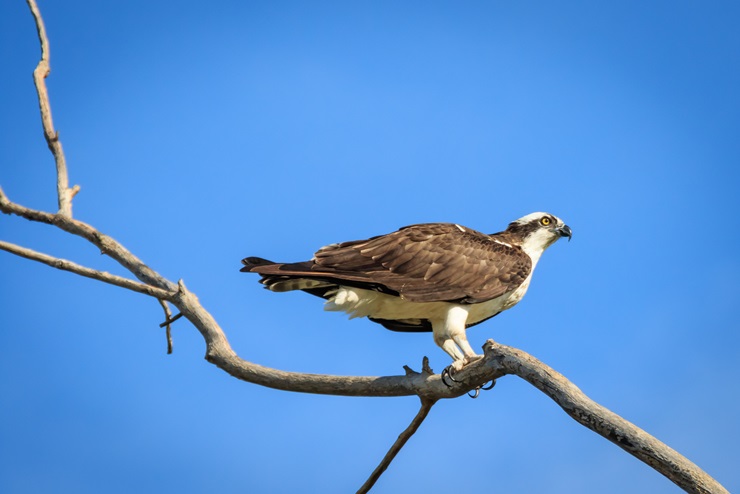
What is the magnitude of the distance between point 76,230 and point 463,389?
436 cm

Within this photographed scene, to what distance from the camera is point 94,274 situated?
26.4 ft

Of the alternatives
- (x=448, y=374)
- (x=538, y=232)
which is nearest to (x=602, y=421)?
(x=448, y=374)

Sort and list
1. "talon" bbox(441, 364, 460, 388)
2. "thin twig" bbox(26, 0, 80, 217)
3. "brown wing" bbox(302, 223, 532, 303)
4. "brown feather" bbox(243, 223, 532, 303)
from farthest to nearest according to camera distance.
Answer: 1. "thin twig" bbox(26, 0, 80, 217)
2. "brown wing" bbox(302, 223, 532, 303)
3. "brown feather" bbox(243, 223, 532, 303)
4. "talon" bbox(441, 364, 460, 388)

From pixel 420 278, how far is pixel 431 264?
22cm

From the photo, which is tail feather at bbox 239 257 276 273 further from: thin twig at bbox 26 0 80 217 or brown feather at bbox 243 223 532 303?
thin twig at bbox 26 0 80 217

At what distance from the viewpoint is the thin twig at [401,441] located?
23.3 feet

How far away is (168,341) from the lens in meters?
9.11

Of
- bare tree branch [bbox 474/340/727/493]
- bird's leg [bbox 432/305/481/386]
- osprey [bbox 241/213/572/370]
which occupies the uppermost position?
osprey [bbox 241/213/572/370]

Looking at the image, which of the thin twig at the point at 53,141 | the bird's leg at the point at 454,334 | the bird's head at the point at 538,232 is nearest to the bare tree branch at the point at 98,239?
the thin twig at the point at 53,141

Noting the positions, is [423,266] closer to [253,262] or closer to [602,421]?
[253,262]

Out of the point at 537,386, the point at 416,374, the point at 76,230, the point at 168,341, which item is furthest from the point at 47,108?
the point at 537,386

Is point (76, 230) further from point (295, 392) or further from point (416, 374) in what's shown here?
point (416, 374)

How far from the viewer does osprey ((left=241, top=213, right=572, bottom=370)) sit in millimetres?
8031

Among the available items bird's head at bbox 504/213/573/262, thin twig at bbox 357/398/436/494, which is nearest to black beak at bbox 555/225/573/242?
bird's head at bbox 504/213/573/262
